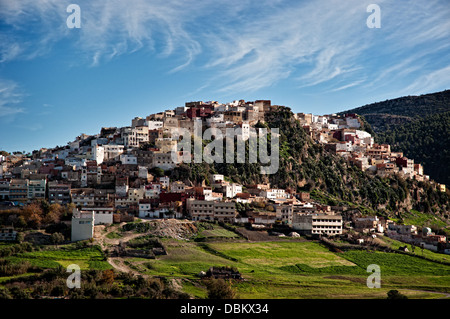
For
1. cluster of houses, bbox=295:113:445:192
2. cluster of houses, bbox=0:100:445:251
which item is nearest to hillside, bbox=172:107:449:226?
cluster of houses, bbox=295:113:445:192

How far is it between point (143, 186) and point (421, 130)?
10595cm

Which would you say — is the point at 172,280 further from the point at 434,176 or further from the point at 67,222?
the point at 434,176

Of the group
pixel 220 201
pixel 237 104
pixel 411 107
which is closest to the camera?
pixel 220 201

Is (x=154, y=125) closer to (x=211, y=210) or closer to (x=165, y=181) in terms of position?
(x=165, y=181)

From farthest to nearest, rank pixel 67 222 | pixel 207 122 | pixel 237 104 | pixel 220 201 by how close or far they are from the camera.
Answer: pixel 237 104 → pixel 207 122 → pixel 220 201 → pixel 67 222

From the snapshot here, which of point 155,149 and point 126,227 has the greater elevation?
point 155,149

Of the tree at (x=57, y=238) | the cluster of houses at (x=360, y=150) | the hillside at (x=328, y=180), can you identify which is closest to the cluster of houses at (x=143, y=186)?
the tree at (x=57, y=238)

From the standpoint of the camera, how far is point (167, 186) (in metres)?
69.4

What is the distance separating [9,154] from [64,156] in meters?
20.2

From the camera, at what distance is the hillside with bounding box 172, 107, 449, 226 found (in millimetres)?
83875

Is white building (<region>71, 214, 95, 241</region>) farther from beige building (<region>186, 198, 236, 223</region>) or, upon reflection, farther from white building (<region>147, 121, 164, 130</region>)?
white building (<region>147, 121, 164, 130</region>)

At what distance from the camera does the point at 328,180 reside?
91.0m

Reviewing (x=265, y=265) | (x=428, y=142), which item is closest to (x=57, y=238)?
(x=265, y=265)
